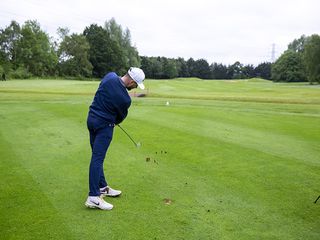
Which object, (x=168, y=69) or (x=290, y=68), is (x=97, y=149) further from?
(x=168, y=69)

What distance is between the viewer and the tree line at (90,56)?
7856 cm

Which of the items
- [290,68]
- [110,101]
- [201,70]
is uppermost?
[290,68]

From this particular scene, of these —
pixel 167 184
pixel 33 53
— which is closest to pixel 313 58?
pixel 33 53

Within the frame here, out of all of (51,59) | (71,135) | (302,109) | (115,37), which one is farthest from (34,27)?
(71,135)

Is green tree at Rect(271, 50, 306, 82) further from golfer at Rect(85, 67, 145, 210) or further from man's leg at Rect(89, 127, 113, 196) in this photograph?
man's leg at Rect(89, 127, 113, 196)

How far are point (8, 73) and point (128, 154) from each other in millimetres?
67978

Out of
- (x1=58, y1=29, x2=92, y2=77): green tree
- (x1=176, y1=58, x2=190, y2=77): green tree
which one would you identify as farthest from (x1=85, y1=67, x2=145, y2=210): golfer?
(x1=176, y1=58, x2=190, y2=77): green tree

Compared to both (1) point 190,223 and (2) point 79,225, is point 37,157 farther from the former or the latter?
(1) point 190,223

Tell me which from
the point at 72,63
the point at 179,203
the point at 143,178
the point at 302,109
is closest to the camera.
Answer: the point at 179,203

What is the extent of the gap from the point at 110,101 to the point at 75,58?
8870 cm

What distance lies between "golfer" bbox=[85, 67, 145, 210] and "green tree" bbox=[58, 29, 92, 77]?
8720 cm

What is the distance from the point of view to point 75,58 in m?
91.3

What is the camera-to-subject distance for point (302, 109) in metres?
23.9

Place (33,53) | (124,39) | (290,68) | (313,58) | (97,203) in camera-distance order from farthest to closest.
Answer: (124,39), (290,68), (33,53), (313,58), (97,203)
